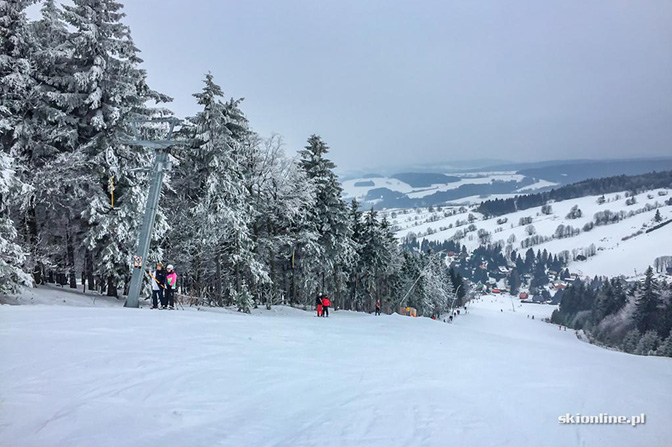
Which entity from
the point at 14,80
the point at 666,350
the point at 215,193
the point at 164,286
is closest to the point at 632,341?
the point at 666,350

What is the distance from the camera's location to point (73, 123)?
56.7ft

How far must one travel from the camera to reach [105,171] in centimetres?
1738

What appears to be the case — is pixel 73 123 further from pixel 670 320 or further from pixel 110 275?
pixel 670 320

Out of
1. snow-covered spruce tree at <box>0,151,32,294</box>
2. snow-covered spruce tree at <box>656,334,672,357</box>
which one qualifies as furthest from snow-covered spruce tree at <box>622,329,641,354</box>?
snow-covered spruce tree at <box>0,151,32,294</box>

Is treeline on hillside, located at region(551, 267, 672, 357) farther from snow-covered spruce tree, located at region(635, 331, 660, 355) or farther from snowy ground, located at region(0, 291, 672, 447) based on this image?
snowy ground, located at region(0, 291, 672, 447)

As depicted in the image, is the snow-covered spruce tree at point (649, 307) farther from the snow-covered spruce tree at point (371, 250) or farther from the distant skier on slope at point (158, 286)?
the distant skier on slope at point (158, 286)

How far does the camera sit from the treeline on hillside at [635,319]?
7100 cm

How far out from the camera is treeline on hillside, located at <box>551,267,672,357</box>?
71000 mm

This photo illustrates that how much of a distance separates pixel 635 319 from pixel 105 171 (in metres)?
103

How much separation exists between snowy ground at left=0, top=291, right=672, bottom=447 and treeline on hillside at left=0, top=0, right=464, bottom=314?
8356 mm

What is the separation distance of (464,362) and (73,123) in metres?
18.6

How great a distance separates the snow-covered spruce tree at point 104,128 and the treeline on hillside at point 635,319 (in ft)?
242

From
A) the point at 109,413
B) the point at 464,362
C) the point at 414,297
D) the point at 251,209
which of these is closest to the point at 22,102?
the point at 251,209

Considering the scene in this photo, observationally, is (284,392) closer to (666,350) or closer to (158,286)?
(158,286)
